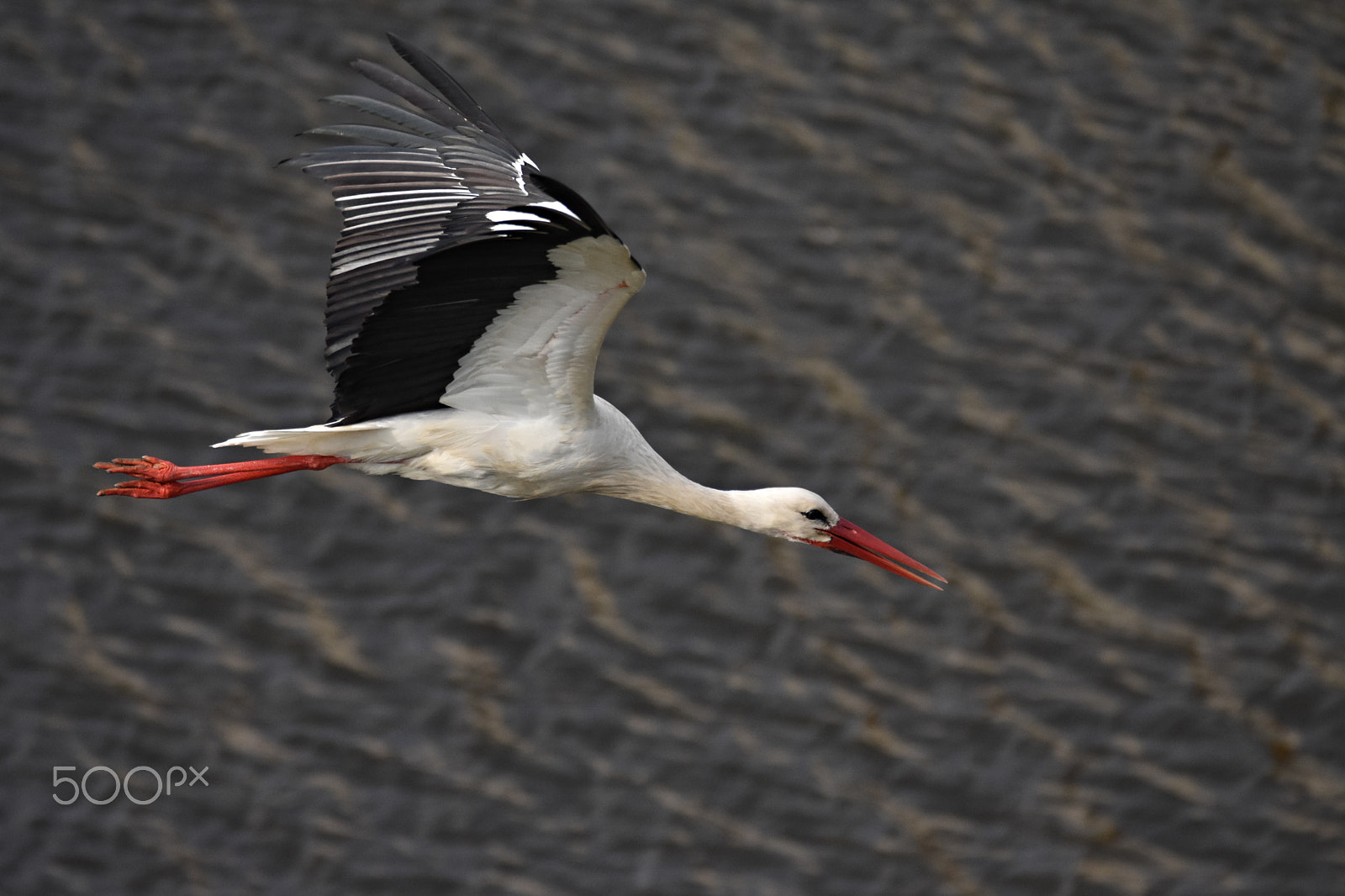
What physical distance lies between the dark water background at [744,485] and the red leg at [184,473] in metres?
3.30

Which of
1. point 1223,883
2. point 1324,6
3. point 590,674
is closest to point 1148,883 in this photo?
point 1223,883

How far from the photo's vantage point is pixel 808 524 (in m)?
8.52

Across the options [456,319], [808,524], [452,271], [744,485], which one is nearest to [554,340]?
[456,319]

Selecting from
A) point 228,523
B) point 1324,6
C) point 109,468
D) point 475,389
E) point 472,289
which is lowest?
point 228,523

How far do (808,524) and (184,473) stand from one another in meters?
2.97

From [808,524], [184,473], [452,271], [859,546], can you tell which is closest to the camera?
[452,271]

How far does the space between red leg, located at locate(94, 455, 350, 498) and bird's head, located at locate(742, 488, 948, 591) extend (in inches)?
83.4

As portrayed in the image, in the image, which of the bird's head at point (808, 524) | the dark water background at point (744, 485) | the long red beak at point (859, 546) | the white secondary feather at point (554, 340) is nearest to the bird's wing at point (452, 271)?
the white secondary feather at point (554, 340)

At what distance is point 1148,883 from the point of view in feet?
36.2

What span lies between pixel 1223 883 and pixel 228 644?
6.52 m

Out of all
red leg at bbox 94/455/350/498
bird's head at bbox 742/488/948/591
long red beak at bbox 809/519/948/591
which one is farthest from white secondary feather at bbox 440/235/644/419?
long red beak at bbox 809/519/948/591

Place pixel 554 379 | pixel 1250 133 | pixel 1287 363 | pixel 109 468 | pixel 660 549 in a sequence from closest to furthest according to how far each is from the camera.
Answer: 1. pixel 554 379
2. pixel 109 468
3. pixel 660 549
4. pixel 1287 363
5. pixel 1250 133

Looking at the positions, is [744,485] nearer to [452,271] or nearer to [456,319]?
[456,319]

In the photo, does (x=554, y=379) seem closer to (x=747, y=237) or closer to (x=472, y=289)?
(x=472, y=289)
